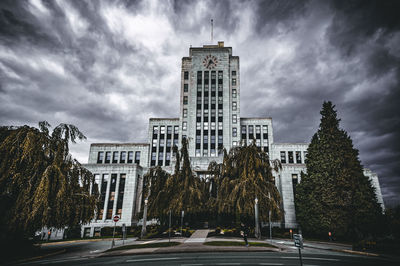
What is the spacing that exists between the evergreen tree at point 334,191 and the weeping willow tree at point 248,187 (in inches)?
260

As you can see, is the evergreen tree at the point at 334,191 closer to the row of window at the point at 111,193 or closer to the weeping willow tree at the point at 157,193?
the weeping willow tree at the point at 157,193

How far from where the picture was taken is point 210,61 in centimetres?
6247

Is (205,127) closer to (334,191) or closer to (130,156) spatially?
(130,156)

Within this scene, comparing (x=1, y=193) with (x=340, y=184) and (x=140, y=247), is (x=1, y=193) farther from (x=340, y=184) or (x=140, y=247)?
→ (x=340, y=184)

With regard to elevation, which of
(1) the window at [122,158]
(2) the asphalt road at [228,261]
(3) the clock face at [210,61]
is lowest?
(2) the asphalt road at [228,261]

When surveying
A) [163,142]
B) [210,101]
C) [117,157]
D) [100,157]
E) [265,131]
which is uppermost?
[210,101]

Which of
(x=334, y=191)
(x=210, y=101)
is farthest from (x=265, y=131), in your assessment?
(x=334, y=191)

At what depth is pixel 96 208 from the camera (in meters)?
17.7

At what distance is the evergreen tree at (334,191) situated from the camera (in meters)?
23.7

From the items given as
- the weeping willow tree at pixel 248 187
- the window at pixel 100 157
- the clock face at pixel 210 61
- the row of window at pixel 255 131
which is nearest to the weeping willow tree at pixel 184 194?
the weeping willow tree at pixel 248 187

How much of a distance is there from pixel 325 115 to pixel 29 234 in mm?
33629

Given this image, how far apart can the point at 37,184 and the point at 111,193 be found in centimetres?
2778

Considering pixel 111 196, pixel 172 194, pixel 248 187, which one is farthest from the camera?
pixel 111 196

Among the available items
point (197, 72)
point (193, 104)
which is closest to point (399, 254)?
point (193, 104)
